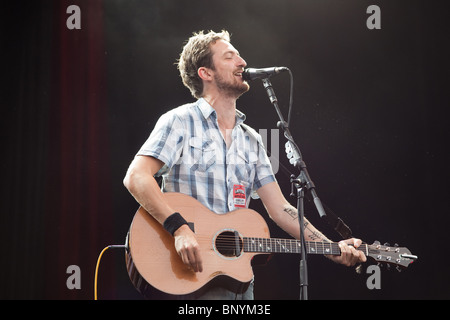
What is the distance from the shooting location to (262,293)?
4496 mm

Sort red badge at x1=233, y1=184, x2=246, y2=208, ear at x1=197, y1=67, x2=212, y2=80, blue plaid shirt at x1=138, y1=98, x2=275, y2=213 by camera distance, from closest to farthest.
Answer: blue plaid shirt at x1=138, y1=98, x2=275, y2=213 < red badge at x1=233, y1=184, x2=246, y2=208 < ear at x1=197, y1=67, x2=212, y2=80

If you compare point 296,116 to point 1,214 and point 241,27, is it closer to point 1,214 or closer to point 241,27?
point 241,27

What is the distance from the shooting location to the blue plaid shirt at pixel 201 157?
2.70 meters

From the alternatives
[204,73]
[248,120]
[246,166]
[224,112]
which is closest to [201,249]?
[246,166]

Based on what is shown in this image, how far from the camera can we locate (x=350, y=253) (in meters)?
2.72

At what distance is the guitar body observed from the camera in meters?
2.29

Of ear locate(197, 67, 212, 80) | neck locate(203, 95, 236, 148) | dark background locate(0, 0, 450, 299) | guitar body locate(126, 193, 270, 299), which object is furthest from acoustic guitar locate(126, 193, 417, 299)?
dark background locate(0, 0, 450, 299)

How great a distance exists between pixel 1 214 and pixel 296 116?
297cm

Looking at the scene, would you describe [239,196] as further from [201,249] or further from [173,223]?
[173,223]

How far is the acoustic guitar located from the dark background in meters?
1.94

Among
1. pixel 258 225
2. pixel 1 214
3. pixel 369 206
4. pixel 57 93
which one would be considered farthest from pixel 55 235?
pixel 369 206

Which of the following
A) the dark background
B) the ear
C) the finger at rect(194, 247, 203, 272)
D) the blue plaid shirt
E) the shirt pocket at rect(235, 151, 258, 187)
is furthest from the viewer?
the dark background

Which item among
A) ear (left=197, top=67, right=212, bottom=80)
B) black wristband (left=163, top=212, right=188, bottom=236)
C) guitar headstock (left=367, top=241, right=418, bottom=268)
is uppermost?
ear (left=197, top=67, right=212, bottom=80)

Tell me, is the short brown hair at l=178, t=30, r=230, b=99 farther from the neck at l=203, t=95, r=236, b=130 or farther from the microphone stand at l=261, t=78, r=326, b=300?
the microphone stand at l=261, t=78, r=326, b=300
